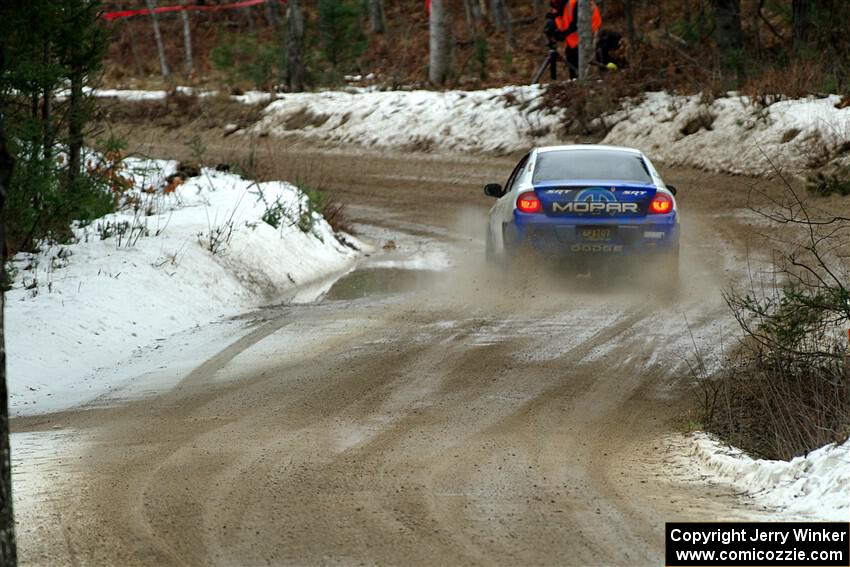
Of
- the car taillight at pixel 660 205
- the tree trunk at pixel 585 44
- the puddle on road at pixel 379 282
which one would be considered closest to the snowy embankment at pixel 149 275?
the puddle on road at pixel 379 282

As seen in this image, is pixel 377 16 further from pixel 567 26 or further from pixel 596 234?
pixel 596 234

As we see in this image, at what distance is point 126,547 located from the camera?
17.0ft

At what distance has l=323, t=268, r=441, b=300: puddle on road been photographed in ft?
43.2

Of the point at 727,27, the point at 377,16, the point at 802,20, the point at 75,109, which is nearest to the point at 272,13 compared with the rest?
the point at 377,16

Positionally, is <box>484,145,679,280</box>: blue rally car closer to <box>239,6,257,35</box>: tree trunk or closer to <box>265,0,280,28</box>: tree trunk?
<box>265,0,280,28</box>: tree trunk

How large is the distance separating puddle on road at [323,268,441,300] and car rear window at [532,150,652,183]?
6.05 feet

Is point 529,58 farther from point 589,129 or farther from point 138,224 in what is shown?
point 138,224

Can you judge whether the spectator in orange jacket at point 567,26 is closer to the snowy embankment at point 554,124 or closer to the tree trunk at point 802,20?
the snowy embankment at point 554,124

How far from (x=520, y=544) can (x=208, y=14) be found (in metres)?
63.9

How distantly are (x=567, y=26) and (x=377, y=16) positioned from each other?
2499 centimetres

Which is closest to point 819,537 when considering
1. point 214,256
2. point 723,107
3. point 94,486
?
point 94,486

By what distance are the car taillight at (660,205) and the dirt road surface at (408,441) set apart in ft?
2.57

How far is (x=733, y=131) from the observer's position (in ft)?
69.9

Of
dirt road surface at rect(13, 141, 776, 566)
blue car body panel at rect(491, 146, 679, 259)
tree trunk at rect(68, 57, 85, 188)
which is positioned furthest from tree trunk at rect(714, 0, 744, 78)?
tree trunk at rect(68, 57, 85, 188)
